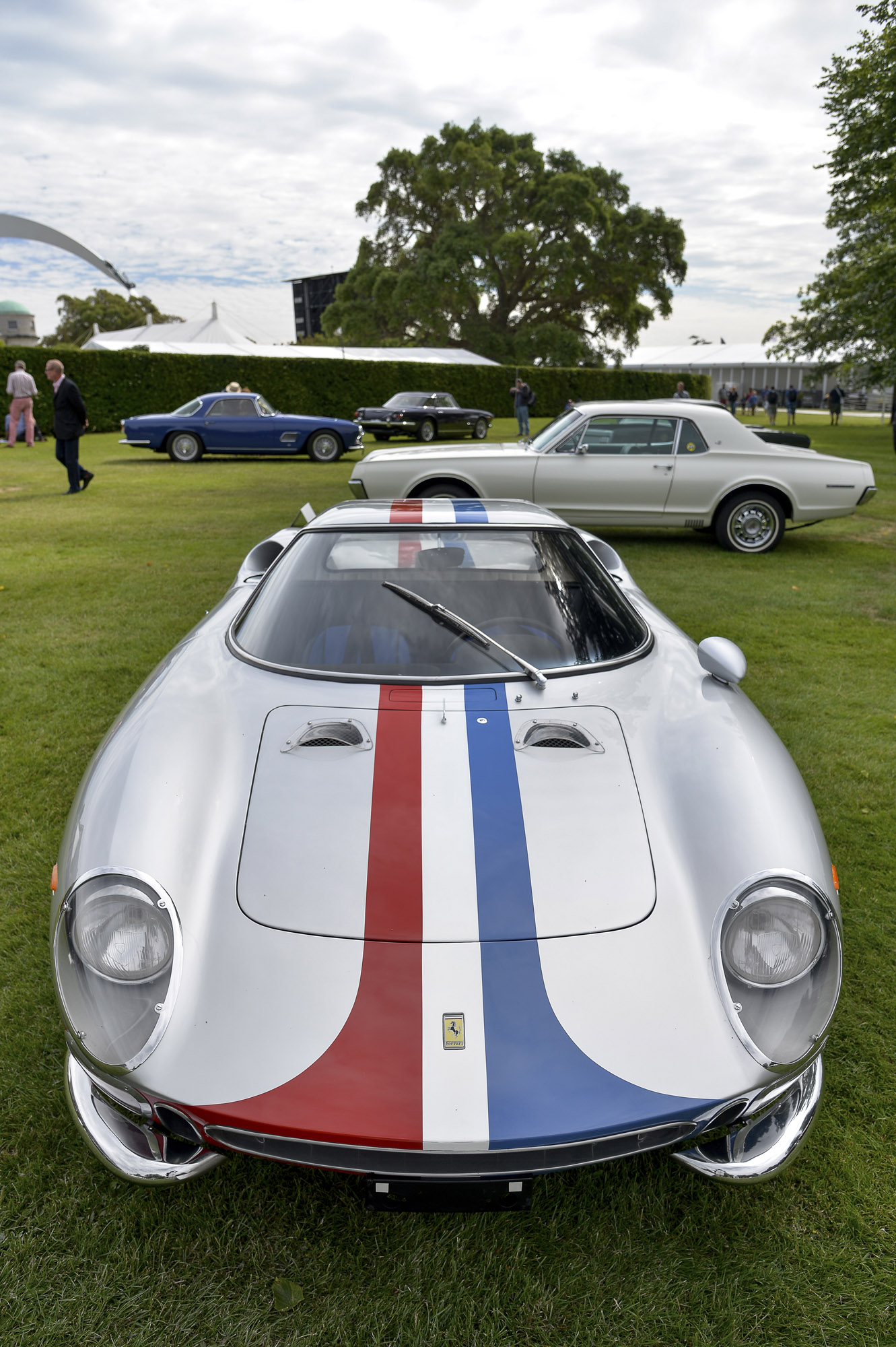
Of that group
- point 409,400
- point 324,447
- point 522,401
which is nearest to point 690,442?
point 324,447

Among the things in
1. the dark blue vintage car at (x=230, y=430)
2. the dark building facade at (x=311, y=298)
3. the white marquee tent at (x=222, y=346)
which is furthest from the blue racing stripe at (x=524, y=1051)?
the dark building facade at (x=311, y=298)

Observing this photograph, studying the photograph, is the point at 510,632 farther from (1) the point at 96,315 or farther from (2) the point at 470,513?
(1) the point at 96,315

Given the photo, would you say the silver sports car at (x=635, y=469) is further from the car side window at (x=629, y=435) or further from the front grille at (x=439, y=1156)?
the front grille at (x=439, y=1156)

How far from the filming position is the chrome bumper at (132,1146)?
1.58 m

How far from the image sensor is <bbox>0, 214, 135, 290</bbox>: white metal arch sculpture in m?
53.7

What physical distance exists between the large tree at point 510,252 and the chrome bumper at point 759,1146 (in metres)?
39.8

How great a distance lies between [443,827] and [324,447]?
15854 mm

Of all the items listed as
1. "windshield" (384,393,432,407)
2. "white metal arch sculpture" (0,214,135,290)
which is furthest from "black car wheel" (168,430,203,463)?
"white metal arch sculpture" (0,214,135,290)

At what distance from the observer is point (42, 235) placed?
55.7 metres

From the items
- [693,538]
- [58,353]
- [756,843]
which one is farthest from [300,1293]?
[58,353]

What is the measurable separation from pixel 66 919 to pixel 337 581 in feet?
4.53

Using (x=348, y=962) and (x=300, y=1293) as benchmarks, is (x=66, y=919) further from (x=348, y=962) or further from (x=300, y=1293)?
(x=300, y=1293)

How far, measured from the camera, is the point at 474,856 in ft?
5.90

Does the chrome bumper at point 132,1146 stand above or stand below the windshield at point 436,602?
below
